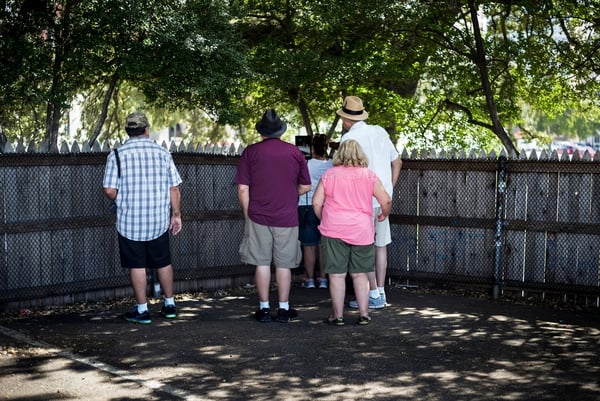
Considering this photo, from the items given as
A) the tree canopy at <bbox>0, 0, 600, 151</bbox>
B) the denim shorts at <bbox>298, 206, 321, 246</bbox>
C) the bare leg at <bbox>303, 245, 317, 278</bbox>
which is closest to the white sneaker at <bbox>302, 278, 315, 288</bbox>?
the bare leg at <bbox>303, 245, 317, 278</bbox>

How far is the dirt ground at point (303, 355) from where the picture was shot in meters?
6.07

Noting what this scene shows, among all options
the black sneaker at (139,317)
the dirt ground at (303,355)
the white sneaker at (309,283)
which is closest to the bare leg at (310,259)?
the white sneaker at (309,283)

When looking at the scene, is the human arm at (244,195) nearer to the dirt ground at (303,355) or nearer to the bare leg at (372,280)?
the dirt ground at (303,355)

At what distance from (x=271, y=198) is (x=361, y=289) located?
1245 mm

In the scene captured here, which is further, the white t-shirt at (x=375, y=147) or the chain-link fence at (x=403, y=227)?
the chain-link fence at (x=403, y=227)

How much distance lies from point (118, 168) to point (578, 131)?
213 feet

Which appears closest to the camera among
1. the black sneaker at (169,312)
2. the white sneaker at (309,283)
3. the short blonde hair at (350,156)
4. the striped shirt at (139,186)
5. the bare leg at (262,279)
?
the short blonde hair at (350,156)

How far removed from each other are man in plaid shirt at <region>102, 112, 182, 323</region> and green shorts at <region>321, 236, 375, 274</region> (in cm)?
150

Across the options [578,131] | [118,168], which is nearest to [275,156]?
[118,168]

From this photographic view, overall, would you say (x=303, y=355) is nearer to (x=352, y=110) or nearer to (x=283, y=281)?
(x=283, y=281)

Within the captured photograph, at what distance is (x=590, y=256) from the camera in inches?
392

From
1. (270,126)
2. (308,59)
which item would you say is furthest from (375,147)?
(308,59)

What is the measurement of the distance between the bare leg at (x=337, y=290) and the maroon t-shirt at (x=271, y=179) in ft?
2.26

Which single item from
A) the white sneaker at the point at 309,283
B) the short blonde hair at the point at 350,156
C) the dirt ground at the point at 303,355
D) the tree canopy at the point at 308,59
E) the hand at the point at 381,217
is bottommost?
the dirt ground at the point at 303,355
